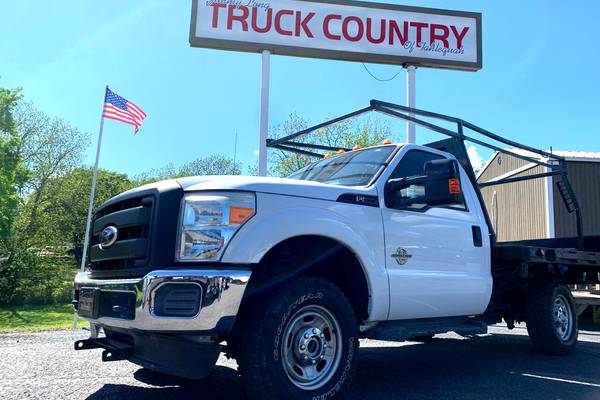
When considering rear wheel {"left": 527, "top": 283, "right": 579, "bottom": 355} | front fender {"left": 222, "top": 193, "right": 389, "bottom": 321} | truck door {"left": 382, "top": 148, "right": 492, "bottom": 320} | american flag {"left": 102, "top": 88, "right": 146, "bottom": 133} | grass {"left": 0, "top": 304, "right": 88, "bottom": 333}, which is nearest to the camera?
front fender {"left": 222, "top": 193, "right": 389, "bottom": 321}

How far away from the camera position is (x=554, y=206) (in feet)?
59.6

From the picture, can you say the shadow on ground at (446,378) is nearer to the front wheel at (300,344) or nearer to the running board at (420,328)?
the running board at (420,328)

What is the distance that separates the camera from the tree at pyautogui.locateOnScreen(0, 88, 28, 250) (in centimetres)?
2136

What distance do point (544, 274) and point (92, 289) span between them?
5438mm

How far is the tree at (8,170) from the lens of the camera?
21.4 metres

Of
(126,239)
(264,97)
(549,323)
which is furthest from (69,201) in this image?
(126,239)

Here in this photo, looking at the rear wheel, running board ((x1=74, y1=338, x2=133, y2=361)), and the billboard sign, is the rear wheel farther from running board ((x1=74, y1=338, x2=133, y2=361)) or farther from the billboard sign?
the billboard sign

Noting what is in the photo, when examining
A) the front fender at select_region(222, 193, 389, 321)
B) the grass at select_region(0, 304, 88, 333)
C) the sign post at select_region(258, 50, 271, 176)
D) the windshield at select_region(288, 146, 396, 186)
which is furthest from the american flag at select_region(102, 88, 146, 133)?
the front fender at select_region(222, 193, 389, 321)

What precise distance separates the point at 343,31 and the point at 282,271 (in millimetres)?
10713

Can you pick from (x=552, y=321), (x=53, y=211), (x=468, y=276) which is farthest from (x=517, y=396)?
(x=53, y=211)

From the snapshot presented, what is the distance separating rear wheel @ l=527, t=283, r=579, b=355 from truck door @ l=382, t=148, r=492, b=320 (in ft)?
4.58

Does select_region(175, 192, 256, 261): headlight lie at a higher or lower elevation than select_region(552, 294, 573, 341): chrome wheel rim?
higher

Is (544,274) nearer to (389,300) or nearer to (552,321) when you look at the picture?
Answer: (552,321)

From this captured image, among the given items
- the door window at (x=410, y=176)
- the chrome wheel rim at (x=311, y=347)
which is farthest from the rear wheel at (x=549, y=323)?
the chrome wheel rim at (x=311, y=347)
